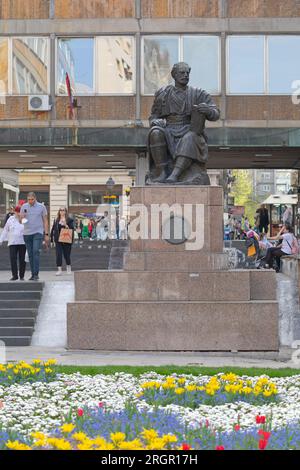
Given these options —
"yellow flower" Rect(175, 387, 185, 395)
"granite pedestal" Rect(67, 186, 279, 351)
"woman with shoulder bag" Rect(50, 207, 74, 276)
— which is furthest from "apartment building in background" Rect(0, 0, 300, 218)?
"yellow flower" Rect(175, 387, 185, 395)

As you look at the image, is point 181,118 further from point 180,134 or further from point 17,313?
point 17,313

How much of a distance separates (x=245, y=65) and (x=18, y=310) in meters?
18.8

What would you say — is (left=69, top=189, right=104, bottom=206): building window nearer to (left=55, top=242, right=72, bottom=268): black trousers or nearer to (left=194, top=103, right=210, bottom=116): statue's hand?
(left=55, top=242, right=72, bottom=268): black trousers

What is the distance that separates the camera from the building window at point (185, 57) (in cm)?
3281

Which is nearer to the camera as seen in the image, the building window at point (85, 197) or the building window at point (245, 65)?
the building window at point (245, 65)

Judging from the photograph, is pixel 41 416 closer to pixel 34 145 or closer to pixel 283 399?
pixel 283 399

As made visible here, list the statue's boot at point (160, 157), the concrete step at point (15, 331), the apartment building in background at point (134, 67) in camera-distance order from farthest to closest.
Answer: the apartment building in background at point (134, 67)
the statue's boot at point (160, 157)
the concrete step at point (15, 331)

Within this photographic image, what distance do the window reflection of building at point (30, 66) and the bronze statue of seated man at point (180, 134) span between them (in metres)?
17.4

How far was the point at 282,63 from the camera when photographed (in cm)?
3309

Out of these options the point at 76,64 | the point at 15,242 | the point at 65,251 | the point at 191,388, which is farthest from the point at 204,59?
the point at 191,388

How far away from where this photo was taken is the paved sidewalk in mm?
13133

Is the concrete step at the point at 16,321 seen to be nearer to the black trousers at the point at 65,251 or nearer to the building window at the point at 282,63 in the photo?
the black trousers at the point at 65,251

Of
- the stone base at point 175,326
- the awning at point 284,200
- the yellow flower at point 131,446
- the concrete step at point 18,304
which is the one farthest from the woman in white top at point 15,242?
the awning at point 284,200
